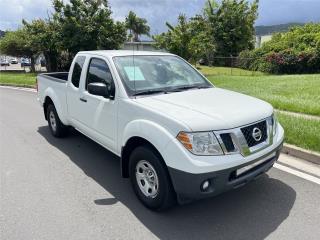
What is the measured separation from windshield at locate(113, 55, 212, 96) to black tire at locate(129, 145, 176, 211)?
0.84 meters

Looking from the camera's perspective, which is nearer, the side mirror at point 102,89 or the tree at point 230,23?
the side mirror at point 102,89

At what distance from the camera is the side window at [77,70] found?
571cm

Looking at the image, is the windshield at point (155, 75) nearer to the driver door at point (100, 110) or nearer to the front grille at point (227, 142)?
the driver door at point (100, 110)

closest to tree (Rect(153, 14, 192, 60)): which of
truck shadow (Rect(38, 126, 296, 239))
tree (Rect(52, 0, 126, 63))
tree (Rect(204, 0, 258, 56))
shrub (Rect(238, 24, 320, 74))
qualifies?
tree (Rect(52, 0, 126, 63))

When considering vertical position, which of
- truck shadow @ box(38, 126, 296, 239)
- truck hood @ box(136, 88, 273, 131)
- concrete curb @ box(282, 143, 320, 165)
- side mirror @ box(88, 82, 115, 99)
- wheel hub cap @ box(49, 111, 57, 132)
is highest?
side mirror @ box(88, 82, 115, 99)

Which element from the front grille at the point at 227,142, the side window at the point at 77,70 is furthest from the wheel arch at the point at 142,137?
the side window at the point at 77,70

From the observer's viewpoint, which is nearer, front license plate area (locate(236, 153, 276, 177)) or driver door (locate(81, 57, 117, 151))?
front license plate area (locate(236, 153, 276, 177))

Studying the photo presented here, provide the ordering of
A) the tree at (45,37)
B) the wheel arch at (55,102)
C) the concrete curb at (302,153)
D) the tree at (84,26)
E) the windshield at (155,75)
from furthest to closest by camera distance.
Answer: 1. the tree at (45,37)
2. the tree at (84,26)
3. the wheel arch at (55,102)
4. the concrete curb at (302,153)
5. the windshield at (155,75)

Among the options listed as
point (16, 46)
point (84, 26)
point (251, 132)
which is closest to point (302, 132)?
point (251, 132)

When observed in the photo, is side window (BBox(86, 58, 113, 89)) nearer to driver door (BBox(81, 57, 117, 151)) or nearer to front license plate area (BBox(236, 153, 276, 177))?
driver door (BBox(81, 57, 117, 151))

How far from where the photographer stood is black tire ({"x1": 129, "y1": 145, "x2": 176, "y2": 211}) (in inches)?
144

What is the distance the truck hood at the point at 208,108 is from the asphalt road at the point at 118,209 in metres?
1.07

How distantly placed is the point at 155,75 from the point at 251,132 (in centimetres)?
170

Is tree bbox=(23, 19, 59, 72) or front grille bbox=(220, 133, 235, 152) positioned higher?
tree bbox=(23, 19, 59, 72)
